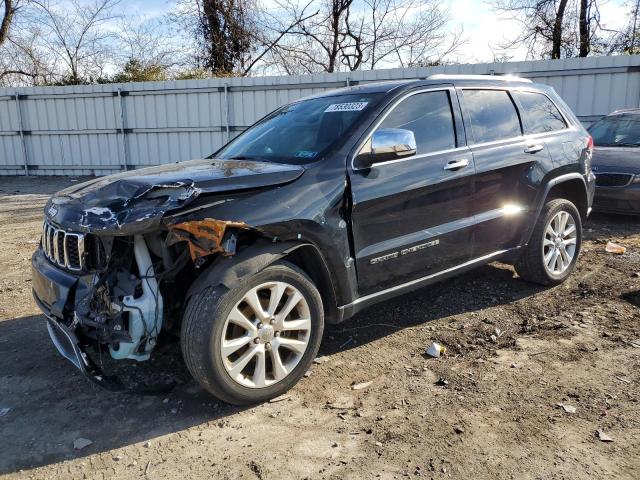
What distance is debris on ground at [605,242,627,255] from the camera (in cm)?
602

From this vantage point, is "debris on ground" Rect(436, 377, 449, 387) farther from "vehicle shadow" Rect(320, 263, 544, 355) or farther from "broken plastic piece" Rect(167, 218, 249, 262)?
"broken plastic piece" Rect(167, 218, 249, 262)

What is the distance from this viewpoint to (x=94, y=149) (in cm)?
1531

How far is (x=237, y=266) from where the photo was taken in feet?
9.11

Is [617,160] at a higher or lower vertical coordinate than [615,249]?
higher

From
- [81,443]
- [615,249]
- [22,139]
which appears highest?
[22,139]

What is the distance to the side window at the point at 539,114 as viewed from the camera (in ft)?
15.1

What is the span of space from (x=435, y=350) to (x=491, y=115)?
2036 mm

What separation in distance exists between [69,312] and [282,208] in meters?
1.33

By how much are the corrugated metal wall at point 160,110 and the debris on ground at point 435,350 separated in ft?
31.6

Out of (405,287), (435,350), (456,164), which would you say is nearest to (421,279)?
(405,287)

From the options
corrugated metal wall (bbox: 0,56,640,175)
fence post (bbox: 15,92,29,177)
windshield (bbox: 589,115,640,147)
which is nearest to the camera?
windshield (bbox: 589,115,640,147)

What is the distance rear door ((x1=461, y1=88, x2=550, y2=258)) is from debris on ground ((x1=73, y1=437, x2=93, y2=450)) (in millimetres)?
2984

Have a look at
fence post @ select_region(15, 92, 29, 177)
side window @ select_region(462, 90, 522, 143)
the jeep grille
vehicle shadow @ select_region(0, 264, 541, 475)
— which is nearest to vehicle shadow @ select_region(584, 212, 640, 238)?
side window @ select_region(462, 90, 522, 143)

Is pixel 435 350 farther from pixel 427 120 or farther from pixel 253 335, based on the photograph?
pixel 427 120
